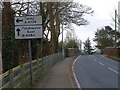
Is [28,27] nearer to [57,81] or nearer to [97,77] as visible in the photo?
[57,81]

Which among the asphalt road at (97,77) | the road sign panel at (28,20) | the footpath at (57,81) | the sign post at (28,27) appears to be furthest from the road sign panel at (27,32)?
the asphalt road at (97,77)

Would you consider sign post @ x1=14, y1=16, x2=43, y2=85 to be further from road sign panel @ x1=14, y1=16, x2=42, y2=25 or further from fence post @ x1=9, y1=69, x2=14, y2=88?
fence post @ x1=9, y1=69, x2=14, y2=88

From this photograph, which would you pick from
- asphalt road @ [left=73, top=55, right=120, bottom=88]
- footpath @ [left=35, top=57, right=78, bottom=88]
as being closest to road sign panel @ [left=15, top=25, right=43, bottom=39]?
footpath @ [left=35, top=57, right=78, bottom=88]

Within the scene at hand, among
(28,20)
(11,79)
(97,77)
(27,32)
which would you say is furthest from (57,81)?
(11,79)

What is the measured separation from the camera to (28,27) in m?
17.7

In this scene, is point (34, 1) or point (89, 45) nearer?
point (34, 1)

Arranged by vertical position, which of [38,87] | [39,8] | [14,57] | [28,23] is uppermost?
[39,8]

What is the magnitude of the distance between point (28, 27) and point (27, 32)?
0.22 metres

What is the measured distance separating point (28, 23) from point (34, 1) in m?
13.0

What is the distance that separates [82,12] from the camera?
54.5 meters

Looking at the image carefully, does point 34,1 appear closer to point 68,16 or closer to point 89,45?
point 68,16

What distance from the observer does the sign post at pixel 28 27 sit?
17625 millimetres

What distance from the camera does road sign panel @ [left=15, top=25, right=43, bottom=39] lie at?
694 inches

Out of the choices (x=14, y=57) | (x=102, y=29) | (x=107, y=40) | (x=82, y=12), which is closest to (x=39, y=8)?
(x=14, y=57)
